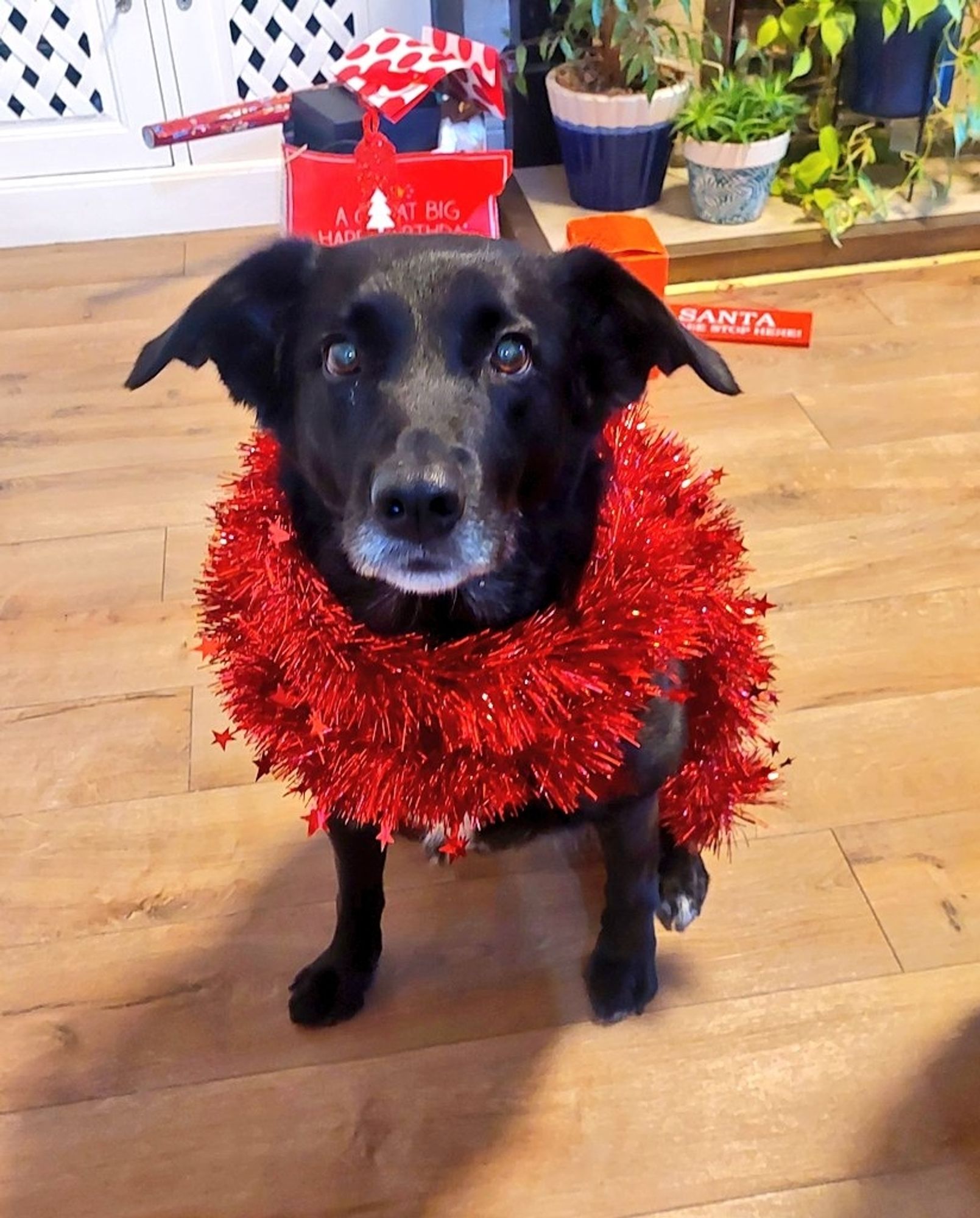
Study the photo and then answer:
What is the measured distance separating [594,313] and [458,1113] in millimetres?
740

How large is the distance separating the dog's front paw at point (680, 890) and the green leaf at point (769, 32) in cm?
181

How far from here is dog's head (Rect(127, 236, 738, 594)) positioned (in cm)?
85

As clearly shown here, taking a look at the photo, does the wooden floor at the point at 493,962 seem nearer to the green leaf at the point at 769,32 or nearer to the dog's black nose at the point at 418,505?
the dog's black nose at the point at 418,505

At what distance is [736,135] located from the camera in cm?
223

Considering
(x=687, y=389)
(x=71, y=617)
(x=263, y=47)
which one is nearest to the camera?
(x=71, y=617)

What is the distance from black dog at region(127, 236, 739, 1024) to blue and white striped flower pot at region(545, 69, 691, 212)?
148cm

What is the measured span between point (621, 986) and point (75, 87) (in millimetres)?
2423

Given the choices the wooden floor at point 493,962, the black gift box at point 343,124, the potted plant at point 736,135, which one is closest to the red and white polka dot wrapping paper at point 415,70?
the black gift box at point 343,124

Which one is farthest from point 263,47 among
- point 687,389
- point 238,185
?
point 687,389

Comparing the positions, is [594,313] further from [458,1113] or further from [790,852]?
[458,1113]

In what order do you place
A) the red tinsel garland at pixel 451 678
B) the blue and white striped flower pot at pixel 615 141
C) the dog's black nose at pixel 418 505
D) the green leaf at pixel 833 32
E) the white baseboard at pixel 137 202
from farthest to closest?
the white baseboard at pixel 137 202, the blue and white striped flower pot at pixel 615 141, the green leaf at pixel 833 32, the red tinsel garland at pixel 451 678, the dog's black nose at pixel 418 505

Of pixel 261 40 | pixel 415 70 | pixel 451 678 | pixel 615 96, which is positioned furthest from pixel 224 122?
pixel 451 678

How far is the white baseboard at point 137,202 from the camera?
104 inches

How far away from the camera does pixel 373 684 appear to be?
3.01 ft
